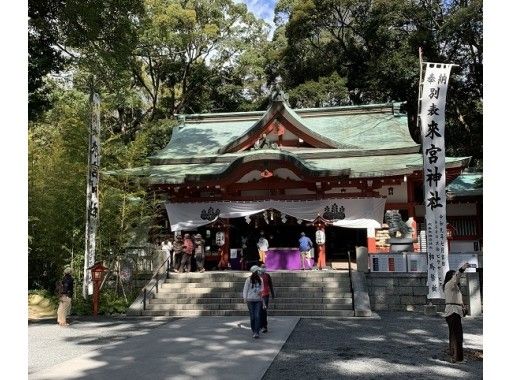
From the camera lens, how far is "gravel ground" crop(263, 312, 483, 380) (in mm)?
5945

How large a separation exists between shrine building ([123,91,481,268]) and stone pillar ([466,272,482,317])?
2704 mm

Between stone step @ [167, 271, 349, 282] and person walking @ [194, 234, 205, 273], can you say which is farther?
person walking @ [194, 234, 205, 273]

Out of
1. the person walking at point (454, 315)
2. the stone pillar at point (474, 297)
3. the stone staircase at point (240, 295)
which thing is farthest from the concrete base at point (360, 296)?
the person walking at point (454, 315)

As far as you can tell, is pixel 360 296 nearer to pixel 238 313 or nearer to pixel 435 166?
pixel 238 313

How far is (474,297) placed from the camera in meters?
11.2

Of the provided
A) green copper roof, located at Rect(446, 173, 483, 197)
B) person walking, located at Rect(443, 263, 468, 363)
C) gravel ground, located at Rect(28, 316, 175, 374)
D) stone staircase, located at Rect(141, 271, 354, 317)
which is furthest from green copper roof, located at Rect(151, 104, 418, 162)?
person walking, located at Rect(443, 263, 468, 363)

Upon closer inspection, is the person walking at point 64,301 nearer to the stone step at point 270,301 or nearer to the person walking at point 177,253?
the stone step at point 270,301

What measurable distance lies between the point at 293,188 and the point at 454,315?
10.1 metres

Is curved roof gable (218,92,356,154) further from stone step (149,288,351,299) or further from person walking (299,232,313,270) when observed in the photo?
stone step (149,288,351,299)

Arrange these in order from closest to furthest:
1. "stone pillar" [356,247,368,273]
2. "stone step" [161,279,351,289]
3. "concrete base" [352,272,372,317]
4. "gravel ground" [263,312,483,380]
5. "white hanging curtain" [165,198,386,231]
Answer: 1. "gravel ground" [263,312,483,380]
2. "concrete base" [352,272,372,317]
3. "stone step" [161,279,351,289]
4. "stone pillar" [356,247,368,273]
5. "white hanging curtain" [165,198,386,231]

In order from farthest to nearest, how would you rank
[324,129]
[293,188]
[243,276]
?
[324,129] → [293,188] → [243,276]

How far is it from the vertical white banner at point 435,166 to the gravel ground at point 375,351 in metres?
1.23

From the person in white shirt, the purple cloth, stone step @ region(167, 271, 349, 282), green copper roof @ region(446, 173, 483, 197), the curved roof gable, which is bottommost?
stone step @ region(167, 271, 349, 282)

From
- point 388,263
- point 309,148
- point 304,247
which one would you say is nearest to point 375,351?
point 388,263
